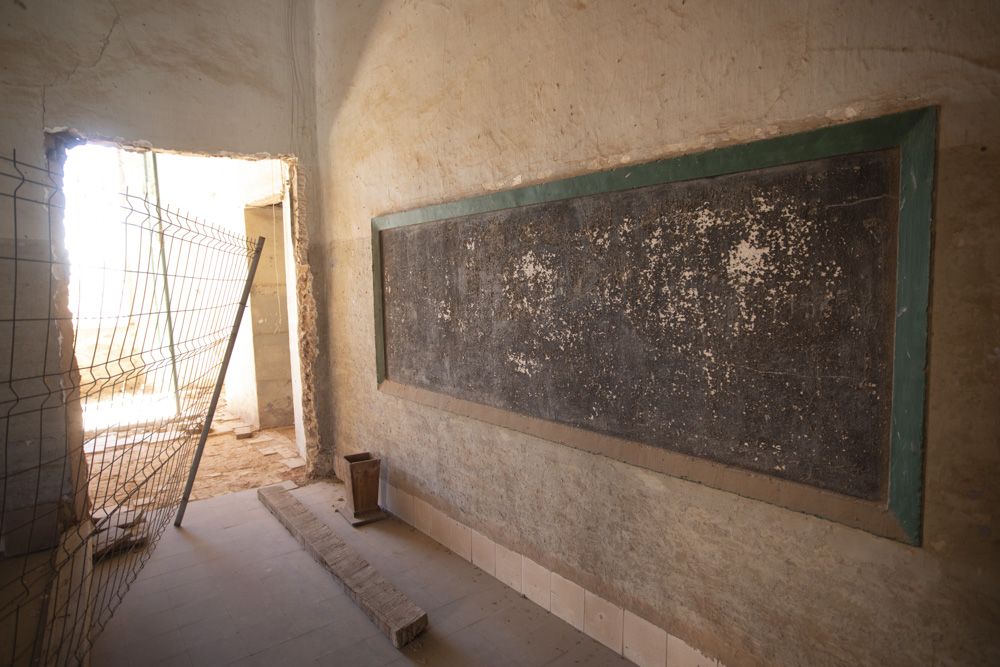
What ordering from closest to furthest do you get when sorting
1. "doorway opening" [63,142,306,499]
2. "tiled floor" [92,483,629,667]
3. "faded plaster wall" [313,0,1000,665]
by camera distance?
"faded plaster wall" [313,0,1000,665]
"tiled floor" [92,483,629,667]
"doorway opening" [63,142,306,499]

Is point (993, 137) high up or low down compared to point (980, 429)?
up

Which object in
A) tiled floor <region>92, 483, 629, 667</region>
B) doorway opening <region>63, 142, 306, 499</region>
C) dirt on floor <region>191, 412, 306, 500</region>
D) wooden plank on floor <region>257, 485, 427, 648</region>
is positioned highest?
doorway opening <region>63, 142, 306, 499</region>

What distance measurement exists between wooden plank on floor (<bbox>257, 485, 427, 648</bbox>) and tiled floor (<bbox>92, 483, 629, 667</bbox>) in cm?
6

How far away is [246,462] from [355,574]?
2867mm

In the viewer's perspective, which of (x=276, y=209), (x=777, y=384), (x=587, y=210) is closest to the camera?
(x=777, y=384)

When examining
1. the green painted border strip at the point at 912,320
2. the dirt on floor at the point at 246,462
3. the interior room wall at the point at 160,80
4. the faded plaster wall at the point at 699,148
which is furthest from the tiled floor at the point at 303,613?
the green painted border strip at the point at 912,320

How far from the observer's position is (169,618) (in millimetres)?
2738

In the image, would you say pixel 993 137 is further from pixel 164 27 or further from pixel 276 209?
pixel 276 209

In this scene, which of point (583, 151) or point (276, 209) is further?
point (276, 209)

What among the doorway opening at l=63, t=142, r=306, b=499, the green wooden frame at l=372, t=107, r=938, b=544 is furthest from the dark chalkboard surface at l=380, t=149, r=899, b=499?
the doorway opening at l=63, t=142, r=306, b=499

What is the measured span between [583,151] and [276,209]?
491 cm

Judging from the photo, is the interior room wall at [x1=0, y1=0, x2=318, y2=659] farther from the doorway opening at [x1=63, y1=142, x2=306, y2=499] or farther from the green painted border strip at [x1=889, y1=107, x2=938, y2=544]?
the green painted border strip at [x1=889, y1=107, x2=938, y2=544]

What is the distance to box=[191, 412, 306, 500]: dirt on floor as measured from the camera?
4656 millimetres

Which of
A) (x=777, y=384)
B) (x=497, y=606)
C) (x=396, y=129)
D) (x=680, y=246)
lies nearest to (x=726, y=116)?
(x=680, y=246)
